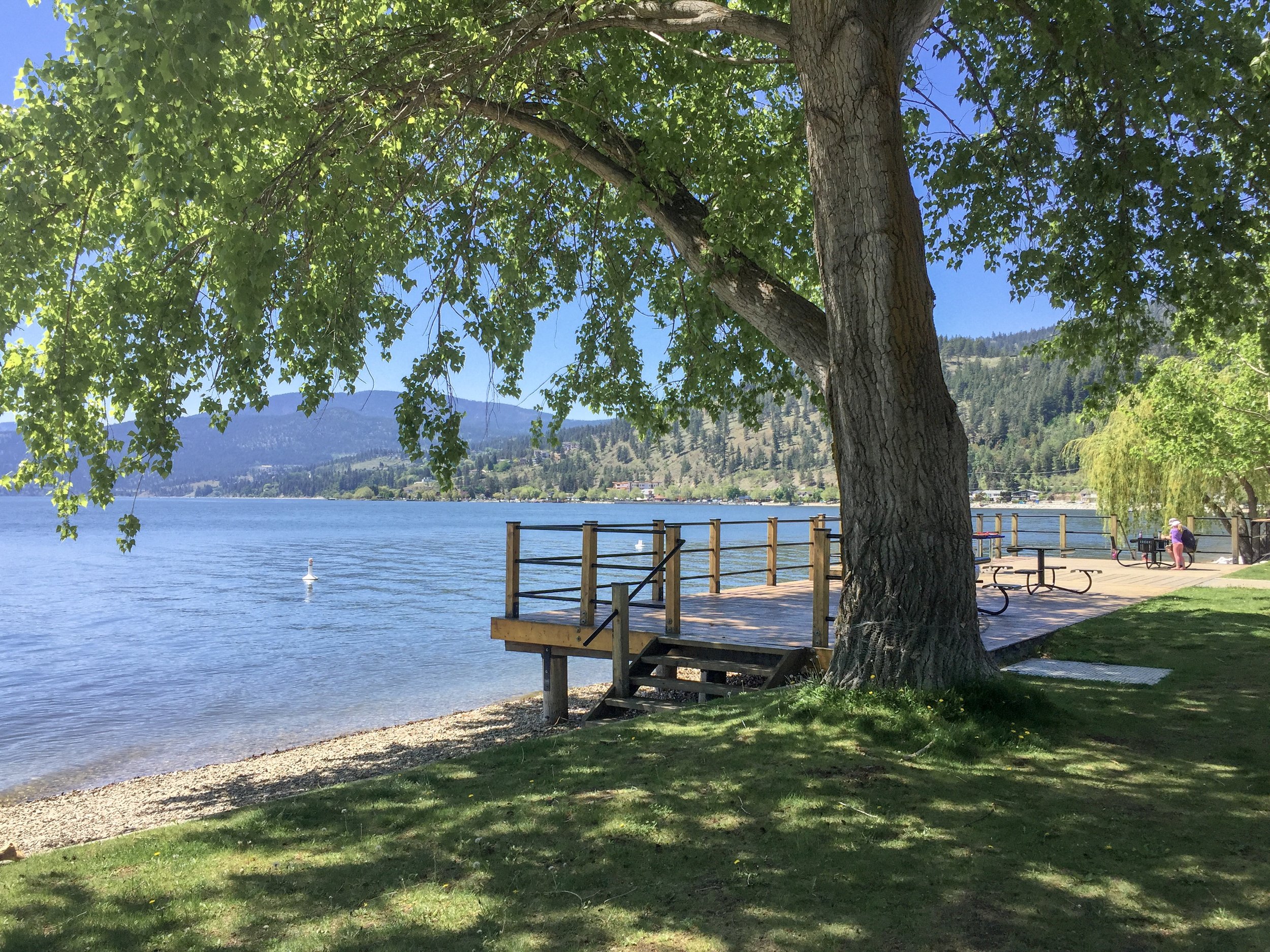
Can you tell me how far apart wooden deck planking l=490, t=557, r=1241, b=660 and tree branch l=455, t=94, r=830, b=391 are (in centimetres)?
283

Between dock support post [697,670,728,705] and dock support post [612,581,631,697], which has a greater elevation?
dock support post [612,581,631,697]

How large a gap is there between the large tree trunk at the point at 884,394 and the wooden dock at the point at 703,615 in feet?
6.50

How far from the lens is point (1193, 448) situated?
19953 millimetres

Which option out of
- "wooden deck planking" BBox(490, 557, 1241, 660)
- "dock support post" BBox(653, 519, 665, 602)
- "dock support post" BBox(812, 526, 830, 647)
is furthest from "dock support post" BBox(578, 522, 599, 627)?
"dock support post" BBox(812, 526, 830, 647)

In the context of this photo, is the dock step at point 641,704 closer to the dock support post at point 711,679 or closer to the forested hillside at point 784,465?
the dock support post at point 711,679

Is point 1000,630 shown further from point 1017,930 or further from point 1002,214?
point 1017,930

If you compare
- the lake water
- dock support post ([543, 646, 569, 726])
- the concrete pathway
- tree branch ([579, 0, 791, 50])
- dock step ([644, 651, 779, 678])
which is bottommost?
the lake water

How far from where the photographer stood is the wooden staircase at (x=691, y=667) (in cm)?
795

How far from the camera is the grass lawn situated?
3246 millimetres

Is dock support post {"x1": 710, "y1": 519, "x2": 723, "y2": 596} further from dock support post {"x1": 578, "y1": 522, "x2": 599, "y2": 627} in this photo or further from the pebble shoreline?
dock support post {"x1": 578, "y1": 522, "x2": 599, "y2": 627}

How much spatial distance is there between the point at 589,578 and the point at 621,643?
1.07 metres

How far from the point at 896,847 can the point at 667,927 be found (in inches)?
46.4

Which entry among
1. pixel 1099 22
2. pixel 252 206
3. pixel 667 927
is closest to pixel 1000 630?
pixel 1099 22

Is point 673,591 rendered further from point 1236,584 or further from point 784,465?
point 784,465
